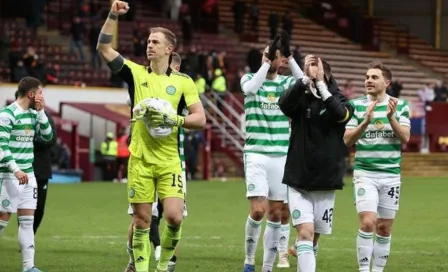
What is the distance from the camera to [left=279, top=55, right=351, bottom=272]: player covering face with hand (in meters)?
10.7

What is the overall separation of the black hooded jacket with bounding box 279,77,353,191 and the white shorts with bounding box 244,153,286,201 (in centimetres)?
155

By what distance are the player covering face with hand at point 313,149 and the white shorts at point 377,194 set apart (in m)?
0.70

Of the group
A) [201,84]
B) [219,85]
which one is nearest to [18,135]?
[201,84]

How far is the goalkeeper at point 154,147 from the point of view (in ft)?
35.7

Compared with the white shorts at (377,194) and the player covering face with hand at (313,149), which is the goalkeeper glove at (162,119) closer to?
the player covering face with hand at (313,149)

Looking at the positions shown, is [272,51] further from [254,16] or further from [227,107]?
[254,16]

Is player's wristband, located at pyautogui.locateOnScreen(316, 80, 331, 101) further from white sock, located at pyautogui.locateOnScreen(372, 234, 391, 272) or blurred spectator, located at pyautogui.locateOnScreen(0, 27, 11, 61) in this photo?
blurred spectator, located at pyautogui.locateOnScreen(0, 27, 11, 61)

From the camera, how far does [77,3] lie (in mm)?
43188

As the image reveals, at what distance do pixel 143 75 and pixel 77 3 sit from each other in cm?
3274

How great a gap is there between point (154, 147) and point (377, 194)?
2.31m

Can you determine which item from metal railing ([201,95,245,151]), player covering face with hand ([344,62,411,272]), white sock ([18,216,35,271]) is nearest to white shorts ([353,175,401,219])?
player covering face with hand ([344,62,411,272])

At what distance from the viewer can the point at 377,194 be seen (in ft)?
38.5

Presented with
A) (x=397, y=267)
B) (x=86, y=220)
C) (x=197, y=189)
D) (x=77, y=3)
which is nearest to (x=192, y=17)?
(x=77, y=3)

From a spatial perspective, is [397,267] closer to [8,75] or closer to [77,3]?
[8,75]
